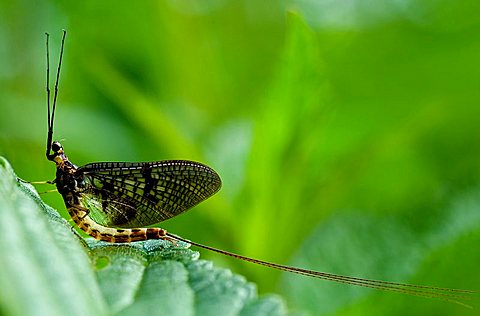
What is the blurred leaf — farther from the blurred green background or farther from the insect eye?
the insect eye

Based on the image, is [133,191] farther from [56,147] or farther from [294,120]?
[294,120]

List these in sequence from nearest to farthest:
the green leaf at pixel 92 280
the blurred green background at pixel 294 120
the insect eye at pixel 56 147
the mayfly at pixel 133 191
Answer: the green leaf at pixel 92 280 < the mayfly at pixel 133 191 < the insect eye at pixel 56 147 < the blurred green background at pixel 294 120

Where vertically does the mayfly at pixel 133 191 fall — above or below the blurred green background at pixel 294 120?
below

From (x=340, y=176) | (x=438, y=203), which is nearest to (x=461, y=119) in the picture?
(x=438, y=203)

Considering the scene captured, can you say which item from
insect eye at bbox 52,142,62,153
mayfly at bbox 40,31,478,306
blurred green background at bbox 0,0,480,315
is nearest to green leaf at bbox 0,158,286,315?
mayfly at bbox 40,31,478,306

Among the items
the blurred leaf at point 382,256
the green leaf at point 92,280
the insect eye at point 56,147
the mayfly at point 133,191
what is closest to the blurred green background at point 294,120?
the blurred leaf at point 382,256

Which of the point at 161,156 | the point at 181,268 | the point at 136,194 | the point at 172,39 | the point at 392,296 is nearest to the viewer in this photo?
the point at 181,268

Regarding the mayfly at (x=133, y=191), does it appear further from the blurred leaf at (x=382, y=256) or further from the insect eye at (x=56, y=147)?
the blurred leaf at (x=382, y=256)

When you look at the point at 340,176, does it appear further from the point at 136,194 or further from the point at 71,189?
the point at 71,189
